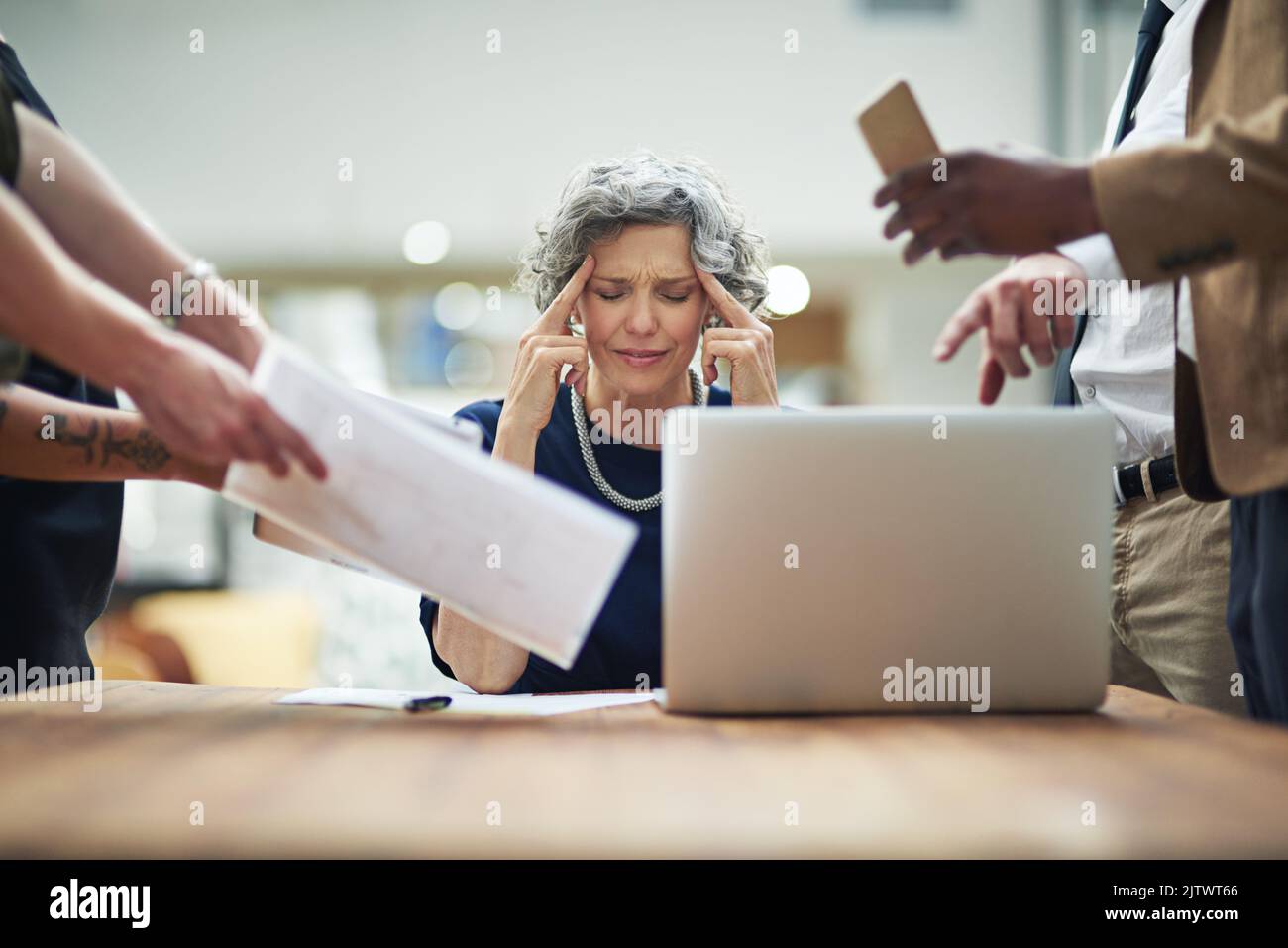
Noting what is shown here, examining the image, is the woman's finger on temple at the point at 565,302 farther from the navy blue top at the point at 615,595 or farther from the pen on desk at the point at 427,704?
the pen on desk at the point at 427,704

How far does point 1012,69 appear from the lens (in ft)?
14.9

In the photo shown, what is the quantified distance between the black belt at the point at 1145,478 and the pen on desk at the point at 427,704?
938mm

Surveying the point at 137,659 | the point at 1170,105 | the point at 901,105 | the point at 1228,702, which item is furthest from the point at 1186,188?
the point at 137,659

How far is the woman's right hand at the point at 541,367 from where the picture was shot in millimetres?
1580

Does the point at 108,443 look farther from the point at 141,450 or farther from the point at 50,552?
the point at 50,552

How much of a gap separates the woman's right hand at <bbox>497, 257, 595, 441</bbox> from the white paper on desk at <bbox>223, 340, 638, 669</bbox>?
2.37ft

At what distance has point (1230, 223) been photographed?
875mm

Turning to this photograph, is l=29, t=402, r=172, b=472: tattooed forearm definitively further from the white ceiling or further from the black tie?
the white ceiling

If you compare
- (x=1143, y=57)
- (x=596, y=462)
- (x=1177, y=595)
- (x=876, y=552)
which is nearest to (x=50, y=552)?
(x=596, y=462)

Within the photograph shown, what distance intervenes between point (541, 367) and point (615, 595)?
1.19 feet

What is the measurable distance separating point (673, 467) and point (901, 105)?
38 centimetres

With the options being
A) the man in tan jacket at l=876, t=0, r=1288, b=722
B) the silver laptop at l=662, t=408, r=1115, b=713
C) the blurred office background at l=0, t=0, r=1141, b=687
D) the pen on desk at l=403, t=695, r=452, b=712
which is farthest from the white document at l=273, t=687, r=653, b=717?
the blurred office background at l=0, t=0, r=1141, b=687

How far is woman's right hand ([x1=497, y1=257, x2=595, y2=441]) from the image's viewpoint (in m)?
1.58
